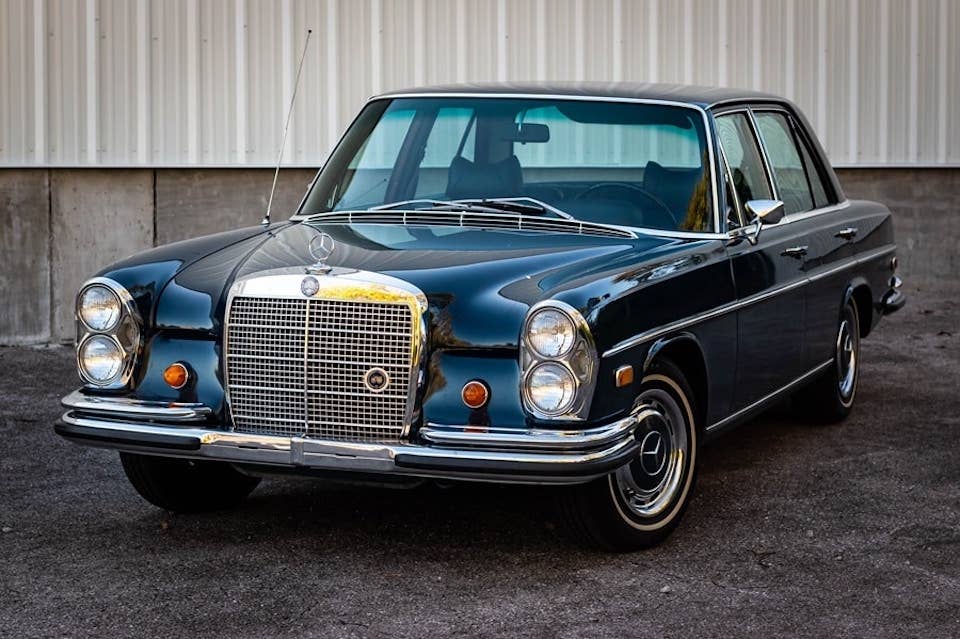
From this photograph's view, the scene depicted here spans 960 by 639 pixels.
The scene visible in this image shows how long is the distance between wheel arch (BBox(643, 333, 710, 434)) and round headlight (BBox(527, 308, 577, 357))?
1.94ft

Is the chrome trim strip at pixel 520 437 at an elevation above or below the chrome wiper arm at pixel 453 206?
below

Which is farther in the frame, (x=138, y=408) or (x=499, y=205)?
(x=499, y=205)

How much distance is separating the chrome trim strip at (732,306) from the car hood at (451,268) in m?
0.24

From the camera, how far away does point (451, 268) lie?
5.16 metres

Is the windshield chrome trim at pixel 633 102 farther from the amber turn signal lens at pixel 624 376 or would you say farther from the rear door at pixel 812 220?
the amber turn signal lens at pixel 624 376

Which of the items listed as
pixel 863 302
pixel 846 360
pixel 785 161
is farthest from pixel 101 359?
pixel 863 302

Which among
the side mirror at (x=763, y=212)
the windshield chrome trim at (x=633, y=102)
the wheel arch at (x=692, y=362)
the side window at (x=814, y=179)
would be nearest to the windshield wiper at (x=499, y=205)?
the windshield chrome trim at (x=633, y=102)

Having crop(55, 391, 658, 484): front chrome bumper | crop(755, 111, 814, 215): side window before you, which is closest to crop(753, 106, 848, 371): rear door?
crop(755, 111, 814, 215): side window

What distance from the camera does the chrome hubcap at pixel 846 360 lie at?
7.84 metres

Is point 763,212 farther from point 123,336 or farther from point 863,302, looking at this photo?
point 123,336

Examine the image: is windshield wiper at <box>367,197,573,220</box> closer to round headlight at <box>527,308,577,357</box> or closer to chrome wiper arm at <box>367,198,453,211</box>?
chrome wiper arm at <box>367,198,453,211</box>

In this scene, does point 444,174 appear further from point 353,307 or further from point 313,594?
point 313,594

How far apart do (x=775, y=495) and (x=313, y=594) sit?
7.33 ft

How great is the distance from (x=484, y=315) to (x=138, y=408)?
1.27 metres
